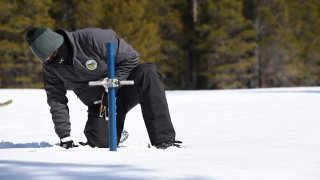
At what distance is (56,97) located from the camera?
15.1 feet

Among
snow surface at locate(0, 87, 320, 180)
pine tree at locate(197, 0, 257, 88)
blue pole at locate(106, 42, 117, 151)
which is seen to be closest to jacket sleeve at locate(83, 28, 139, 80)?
blue pole at locate(106, 42, 117, 151)

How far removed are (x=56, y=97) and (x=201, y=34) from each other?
93.2 feet

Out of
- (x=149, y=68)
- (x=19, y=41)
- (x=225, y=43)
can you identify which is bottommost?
(x=149, y=68)

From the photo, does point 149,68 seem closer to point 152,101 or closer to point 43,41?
point 152,101

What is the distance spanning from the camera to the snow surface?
8.57 ft

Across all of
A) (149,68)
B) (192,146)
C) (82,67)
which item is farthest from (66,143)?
(192,146)

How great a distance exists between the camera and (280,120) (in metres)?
7.63

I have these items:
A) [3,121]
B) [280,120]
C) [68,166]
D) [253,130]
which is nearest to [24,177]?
[68,166]

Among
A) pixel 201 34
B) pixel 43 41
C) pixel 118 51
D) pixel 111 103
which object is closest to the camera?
pixel 111 103

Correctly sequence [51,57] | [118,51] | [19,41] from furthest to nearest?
1. [19,41]
2. [118,51]
3. [51,57]

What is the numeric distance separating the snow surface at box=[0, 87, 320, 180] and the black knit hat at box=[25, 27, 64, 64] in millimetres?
684

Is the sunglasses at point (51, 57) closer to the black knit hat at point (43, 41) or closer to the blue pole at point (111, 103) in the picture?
the black knit hat at point (43, 41)

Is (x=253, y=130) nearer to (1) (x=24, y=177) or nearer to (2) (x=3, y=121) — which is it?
(2) (x=3, y=121)

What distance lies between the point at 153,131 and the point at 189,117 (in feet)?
15.0
